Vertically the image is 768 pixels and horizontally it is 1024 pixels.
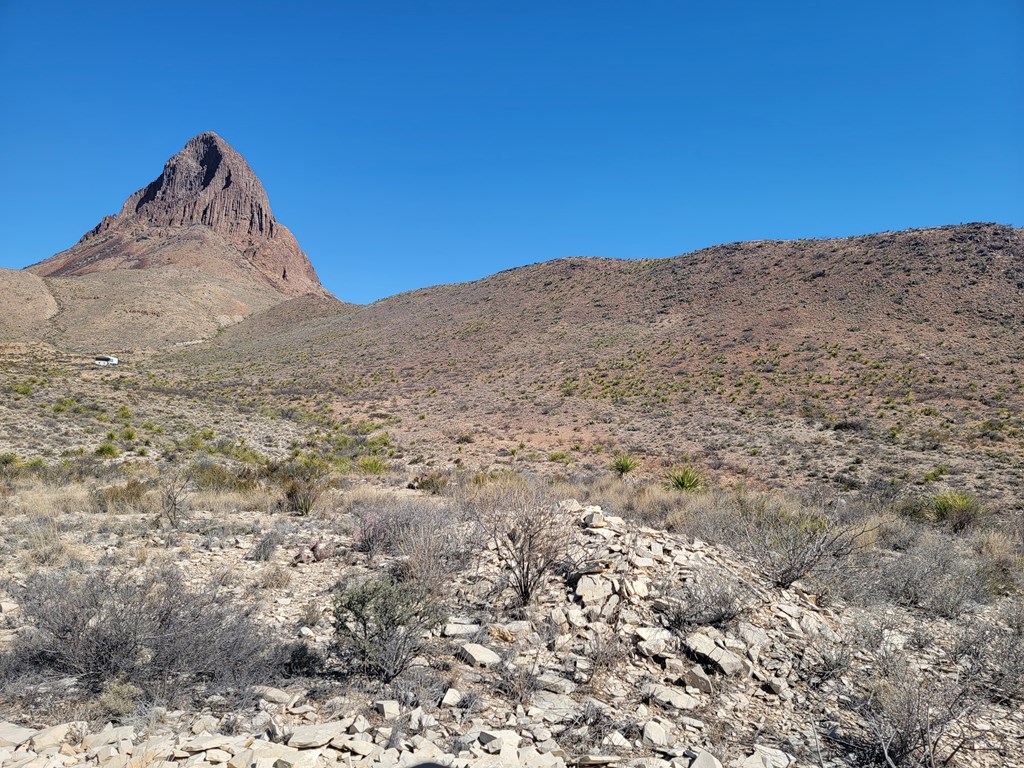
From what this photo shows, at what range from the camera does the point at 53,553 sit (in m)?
6.81

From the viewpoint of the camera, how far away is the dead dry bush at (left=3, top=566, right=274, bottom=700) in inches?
156

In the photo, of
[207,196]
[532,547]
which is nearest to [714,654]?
[532,547]

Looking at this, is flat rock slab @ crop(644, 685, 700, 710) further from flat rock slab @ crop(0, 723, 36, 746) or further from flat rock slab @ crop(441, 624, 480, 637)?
flat rock slab @ crop(0, 723, 36, 746)

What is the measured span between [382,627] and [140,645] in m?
1.82

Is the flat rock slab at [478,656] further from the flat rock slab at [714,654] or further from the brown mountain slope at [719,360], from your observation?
the brown mountain slope at [719,360]

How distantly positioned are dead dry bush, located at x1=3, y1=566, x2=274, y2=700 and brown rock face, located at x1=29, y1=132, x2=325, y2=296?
113 m

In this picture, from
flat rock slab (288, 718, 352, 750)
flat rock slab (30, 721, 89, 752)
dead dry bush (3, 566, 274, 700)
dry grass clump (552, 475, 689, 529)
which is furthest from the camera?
dry grass clump (552, 475, 689, 529)

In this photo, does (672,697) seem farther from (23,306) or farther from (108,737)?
(23,306)

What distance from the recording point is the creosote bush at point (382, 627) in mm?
4332

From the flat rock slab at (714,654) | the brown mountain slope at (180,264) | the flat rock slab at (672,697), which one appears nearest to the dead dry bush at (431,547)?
the flat rock slab at (672,697)

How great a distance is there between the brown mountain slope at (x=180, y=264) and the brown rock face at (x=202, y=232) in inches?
10.3

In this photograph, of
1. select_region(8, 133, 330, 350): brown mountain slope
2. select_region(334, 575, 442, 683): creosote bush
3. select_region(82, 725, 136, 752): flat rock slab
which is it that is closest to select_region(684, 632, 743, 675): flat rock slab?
select_region(334, 575, 442, 683): creosote bush

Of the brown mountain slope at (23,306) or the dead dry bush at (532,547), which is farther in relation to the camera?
the brown mountain slope at (23,306)

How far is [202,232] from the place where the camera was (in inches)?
4695
